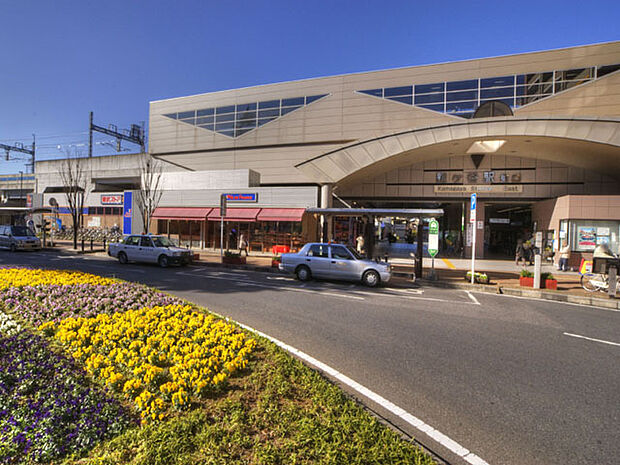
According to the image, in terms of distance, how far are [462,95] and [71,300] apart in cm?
2698

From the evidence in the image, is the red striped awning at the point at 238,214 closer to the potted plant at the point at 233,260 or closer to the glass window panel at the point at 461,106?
the potted plant at the point at 233,260

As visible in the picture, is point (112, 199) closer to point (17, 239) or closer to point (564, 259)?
point (17, 239)

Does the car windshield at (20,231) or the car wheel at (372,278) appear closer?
the car wheel at (372,278)

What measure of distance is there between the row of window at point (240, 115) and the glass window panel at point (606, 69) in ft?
63.1

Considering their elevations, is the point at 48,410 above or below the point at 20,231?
below

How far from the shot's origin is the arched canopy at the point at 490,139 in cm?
1770

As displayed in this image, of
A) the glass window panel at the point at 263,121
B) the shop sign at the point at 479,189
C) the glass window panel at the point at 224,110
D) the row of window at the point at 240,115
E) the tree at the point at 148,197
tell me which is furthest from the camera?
the glass window panel at the point at 224,110

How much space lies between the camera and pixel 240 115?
30.9m

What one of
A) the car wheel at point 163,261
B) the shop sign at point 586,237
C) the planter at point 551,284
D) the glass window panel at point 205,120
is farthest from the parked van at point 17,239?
the shop sign at point 586,237

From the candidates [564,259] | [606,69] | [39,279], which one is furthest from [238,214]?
[606,69]

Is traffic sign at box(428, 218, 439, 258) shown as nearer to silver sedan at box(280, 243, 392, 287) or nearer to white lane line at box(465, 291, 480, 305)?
white lane line at box(465, 291, 480, 305)

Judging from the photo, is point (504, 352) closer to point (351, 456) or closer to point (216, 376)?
point (351, 456)

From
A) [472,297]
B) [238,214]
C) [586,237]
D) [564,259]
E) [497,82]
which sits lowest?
[472,297]

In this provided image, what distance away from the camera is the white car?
51.0 ft
